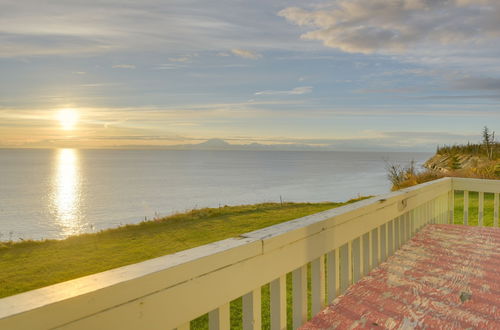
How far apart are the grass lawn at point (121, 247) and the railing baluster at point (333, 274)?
2.07 metres

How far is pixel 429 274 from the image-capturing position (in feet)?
8.43

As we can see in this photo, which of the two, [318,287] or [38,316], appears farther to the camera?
[318,287]

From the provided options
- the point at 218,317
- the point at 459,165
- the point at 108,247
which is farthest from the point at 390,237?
the point at 459,165

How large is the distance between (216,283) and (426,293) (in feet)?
5.14

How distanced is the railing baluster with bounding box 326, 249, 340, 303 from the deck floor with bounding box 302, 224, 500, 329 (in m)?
0.04

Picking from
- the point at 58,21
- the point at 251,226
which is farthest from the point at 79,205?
the point at 251,226

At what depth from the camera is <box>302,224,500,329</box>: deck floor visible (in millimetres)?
1851

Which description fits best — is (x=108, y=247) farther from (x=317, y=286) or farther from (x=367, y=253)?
(x=317, y=286)

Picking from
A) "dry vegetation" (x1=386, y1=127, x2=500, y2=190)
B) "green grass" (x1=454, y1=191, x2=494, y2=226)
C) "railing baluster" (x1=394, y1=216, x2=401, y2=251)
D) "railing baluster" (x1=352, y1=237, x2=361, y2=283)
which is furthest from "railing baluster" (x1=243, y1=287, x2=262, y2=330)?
"dry vegetation" (x1=386, y1=127, x2=500, y2=190)

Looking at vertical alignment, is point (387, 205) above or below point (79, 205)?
above

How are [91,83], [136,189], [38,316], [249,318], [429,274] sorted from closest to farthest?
1. [38,316]
2. [249,318]
3. [429,274]
4. [91,83]
5. [136,189]

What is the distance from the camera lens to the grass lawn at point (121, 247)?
20.7ft

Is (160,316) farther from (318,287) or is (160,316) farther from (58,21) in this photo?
(58,21)

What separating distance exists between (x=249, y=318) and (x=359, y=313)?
74cm
